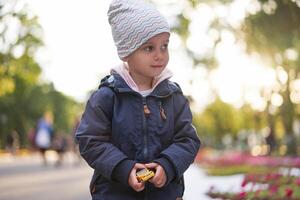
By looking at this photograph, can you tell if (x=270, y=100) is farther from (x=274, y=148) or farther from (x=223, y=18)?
(x=223, y=18)

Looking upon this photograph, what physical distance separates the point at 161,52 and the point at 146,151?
481 millimetres

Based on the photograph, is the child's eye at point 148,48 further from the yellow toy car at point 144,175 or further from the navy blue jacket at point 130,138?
the yellow toy car at point 144,175

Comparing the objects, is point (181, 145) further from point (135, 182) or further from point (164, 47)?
point (164, 47)

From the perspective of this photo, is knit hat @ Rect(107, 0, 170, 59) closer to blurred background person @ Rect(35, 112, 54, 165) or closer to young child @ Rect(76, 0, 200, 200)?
young child @ Rect(76, 0, 200, 200)

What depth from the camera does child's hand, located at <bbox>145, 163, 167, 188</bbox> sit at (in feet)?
9.81

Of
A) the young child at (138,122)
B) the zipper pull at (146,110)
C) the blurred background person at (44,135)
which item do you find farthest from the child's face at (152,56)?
the blurred background person at (44,135)

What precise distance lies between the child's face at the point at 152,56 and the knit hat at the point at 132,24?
0.10 ft

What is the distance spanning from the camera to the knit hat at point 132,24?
3176 mm

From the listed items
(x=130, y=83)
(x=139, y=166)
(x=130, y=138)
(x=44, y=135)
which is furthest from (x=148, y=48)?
(x=44, y=135)

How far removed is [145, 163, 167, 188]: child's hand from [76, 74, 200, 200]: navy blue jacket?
24 millimetres

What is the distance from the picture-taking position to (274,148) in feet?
115

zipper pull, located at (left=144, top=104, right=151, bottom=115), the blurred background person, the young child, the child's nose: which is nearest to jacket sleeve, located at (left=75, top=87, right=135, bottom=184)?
the young child

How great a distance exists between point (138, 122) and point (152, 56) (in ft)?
1.07

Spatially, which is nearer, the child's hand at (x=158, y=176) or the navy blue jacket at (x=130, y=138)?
the child's hand at (x=158, y=176)
